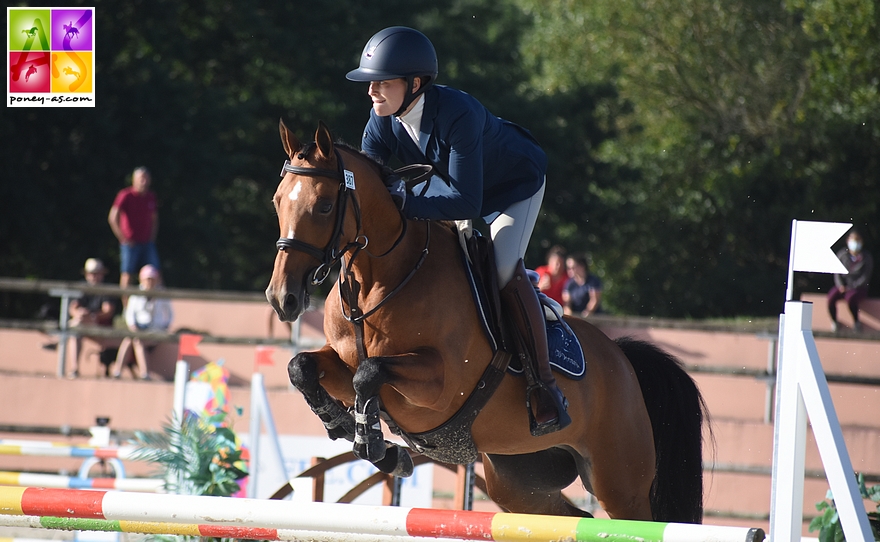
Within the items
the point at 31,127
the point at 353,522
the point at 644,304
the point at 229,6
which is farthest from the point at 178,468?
the point at 644,304

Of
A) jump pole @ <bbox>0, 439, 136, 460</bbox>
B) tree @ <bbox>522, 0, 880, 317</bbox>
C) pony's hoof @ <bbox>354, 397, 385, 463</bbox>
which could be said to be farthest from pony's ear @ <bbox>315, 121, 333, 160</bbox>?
tree @ <bbox>522, 0, 880, 317</bbox>

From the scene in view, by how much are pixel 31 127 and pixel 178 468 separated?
410 inches

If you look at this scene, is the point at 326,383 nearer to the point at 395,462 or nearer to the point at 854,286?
the point at 395,462

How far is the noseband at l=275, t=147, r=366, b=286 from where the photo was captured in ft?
10.3

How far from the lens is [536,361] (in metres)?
3.87

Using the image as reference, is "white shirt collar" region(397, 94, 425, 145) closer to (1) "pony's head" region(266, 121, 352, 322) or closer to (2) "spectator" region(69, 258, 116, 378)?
(1) "pony's head" region(266, 121, 352, 322)

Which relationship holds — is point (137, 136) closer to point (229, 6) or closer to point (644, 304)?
point (229, 6)

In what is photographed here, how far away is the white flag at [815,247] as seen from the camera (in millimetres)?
3123

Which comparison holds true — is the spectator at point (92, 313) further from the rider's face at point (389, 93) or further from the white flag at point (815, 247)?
the white flag at point (815, 247)

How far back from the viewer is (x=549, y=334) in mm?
4051

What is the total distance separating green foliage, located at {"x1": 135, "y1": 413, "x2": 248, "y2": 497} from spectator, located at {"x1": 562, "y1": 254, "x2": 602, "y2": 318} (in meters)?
4.18

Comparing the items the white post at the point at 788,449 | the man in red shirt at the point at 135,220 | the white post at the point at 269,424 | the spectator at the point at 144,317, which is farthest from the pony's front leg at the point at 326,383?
the man in red shirt at the point at 135,220

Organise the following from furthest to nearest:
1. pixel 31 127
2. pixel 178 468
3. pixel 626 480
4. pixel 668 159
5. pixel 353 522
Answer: pixel 668 159 → pixel 31 127 → pixel 178 468 → pixel 626 480 → pixel 353 522

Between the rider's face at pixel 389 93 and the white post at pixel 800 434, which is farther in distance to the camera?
the rider's face at pixel 389 93
